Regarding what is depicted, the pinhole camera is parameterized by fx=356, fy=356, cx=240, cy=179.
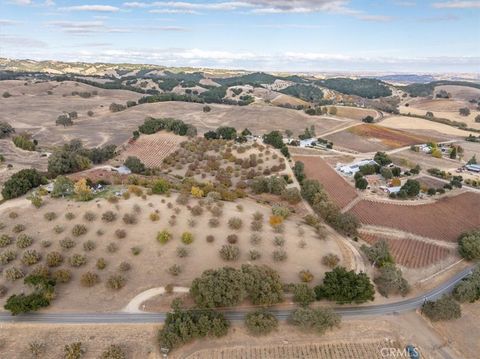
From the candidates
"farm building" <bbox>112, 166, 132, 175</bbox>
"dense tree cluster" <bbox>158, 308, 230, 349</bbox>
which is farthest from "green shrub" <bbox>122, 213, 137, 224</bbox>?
"farm building" <bbox>112, 166, 132, 175</bbox>

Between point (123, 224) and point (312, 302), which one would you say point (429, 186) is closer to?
point (312, 302)

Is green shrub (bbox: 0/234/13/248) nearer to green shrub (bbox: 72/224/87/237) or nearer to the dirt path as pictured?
green shrub (bbox: 72/224/87/237)

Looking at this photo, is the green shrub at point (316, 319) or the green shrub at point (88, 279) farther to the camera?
the green shrub at point (88, 279)

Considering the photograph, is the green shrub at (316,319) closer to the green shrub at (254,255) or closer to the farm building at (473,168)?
the green shrub at (254,255)

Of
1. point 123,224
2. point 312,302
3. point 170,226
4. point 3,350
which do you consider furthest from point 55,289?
point 312,302

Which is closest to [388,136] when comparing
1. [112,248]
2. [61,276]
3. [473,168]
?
[473,168]

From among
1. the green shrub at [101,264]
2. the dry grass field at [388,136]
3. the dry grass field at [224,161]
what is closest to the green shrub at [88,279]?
the green shrub at [101,264]

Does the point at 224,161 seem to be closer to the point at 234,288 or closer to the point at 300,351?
the point at 234,288
